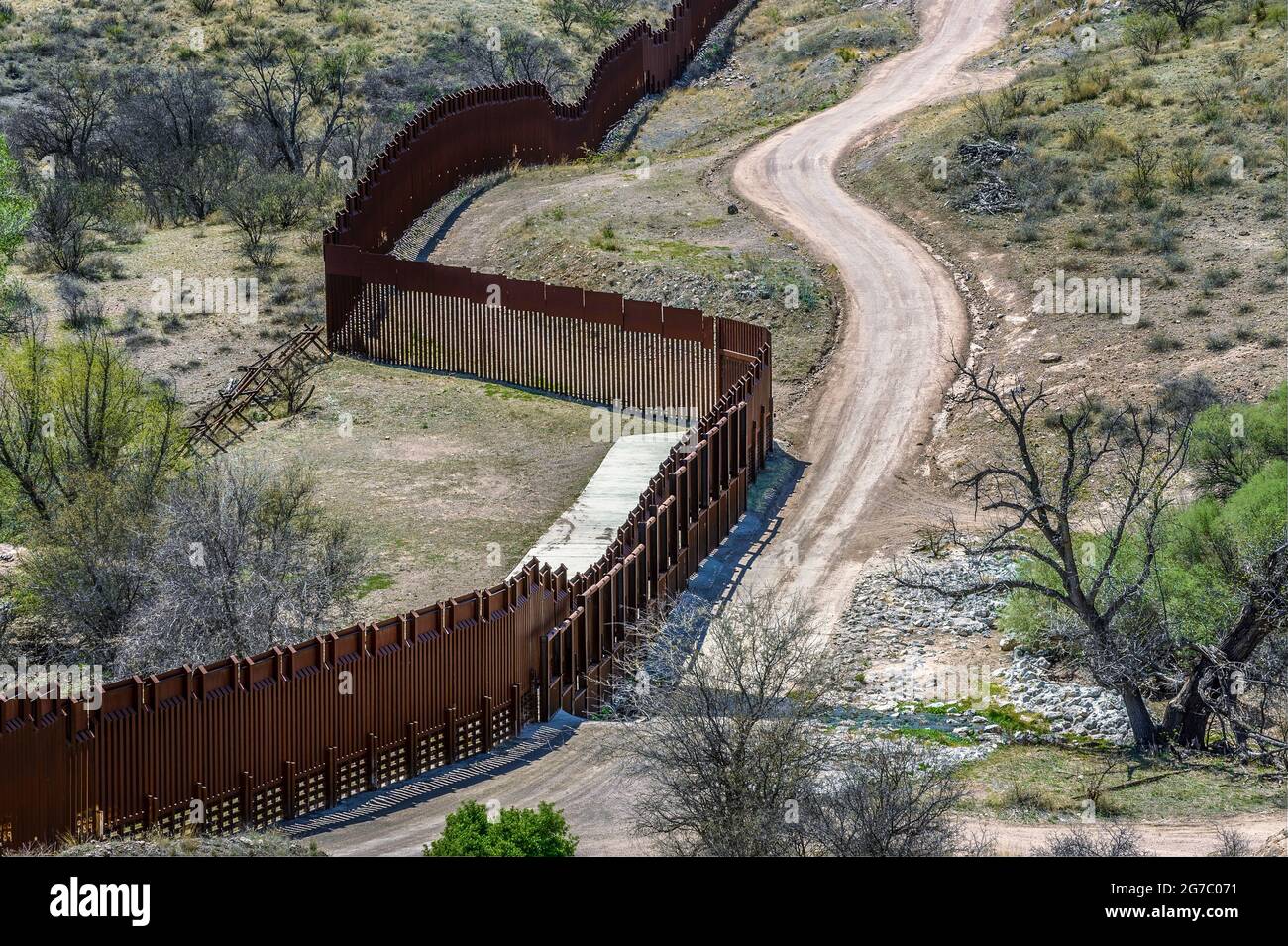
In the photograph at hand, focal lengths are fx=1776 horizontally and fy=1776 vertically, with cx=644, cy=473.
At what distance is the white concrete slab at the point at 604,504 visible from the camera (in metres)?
26.8

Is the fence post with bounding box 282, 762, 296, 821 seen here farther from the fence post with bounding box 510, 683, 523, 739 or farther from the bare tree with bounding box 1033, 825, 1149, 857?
the bare tree with bounding box 1033, 825, 1149, 857

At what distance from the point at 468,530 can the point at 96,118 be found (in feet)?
118

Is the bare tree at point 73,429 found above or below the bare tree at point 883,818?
above

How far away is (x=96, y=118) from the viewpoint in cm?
5831

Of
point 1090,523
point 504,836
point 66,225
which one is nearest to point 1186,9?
point 1090,523

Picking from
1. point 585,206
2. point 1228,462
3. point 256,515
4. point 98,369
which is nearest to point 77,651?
point 256,515

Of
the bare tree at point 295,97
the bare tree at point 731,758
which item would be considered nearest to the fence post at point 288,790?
the bare tree at point 731,758

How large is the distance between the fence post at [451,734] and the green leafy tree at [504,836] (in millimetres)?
4703

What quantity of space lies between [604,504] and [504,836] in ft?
48.9

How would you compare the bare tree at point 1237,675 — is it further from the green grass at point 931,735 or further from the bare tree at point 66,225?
the bare tree at point 66,225

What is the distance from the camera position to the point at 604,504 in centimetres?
2875

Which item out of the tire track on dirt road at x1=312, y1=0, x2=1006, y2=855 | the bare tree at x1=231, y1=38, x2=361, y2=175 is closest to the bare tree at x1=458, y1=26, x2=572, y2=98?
the bare tree at x1=231, y1=38, x2=361, y2=175
